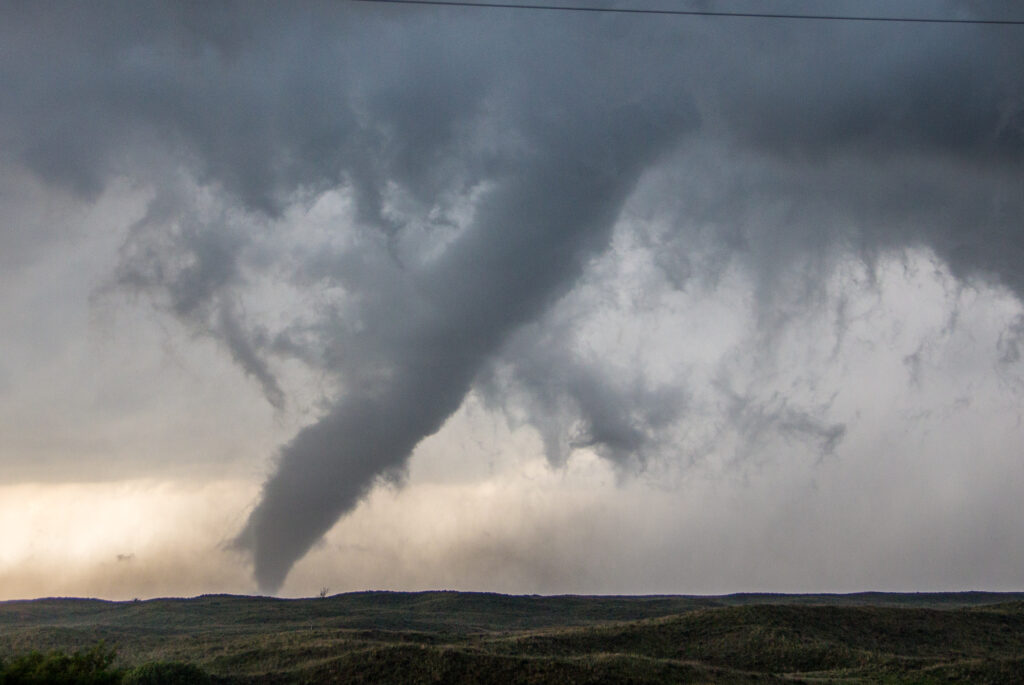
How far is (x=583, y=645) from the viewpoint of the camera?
189ft

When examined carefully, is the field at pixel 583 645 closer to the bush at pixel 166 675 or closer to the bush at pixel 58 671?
the bush at pixel 166 675

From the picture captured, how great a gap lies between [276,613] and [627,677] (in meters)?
60.4

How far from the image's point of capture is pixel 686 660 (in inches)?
2172

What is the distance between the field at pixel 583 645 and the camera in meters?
45.8

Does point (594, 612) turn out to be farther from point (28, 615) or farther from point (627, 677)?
point (28, 615)

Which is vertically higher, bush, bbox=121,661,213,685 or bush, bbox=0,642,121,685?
bush, bbox=0,642,121,685

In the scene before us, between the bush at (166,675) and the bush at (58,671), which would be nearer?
the bush at (58,671)

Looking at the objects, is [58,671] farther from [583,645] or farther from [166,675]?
[583,645]

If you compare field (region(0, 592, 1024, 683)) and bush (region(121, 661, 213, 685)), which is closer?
bush (region(121, 661, 213, 685))

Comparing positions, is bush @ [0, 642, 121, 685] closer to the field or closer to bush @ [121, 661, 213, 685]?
bush @ [121, 661, 213, 685]

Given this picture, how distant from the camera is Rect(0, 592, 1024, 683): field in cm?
4581

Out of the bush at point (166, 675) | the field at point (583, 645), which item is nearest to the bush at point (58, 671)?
the bush at point (166, 675)

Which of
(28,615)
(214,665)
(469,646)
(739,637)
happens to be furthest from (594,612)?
(28,615)

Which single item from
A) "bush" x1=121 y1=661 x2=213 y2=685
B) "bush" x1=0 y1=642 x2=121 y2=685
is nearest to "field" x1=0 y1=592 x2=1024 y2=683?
"bush" x1=121 y1=661 x2=213 y2=685
